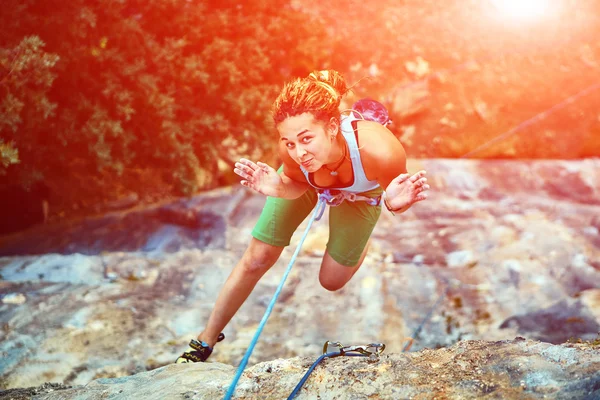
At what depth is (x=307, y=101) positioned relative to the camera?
2.27 m

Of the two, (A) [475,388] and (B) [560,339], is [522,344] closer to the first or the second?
(A) [475,388]

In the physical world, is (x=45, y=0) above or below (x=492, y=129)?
above

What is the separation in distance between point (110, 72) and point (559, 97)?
6142 mm

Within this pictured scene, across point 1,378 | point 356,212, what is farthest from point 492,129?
point 1,378

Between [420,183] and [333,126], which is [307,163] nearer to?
[333,126]

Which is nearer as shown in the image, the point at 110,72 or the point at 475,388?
the point at 475,388

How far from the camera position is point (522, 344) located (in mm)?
2279

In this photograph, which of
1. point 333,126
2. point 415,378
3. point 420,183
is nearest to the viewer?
point 415,378

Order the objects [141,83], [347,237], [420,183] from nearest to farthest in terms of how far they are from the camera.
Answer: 1. [420,183]
2. [347,237]
3. [141,83]

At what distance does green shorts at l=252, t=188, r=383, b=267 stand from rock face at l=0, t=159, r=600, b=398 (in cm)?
38

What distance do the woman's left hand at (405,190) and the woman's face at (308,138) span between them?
0.31 meters

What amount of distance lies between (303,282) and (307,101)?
10.1ft

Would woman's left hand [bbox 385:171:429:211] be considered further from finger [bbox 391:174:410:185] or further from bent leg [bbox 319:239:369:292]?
bent leg [bbox 319:239:369:292]

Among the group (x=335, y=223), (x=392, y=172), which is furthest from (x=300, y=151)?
(x=335, y=223)
